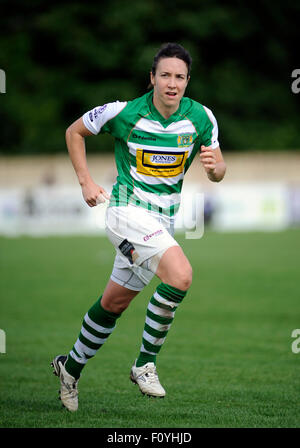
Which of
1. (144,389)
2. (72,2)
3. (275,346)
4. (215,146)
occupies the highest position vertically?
(72,2)

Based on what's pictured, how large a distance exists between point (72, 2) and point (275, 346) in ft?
111

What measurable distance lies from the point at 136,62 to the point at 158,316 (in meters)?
33.4

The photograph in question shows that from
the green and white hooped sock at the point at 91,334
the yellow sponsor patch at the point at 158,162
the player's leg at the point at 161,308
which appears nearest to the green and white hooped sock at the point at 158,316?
the player's leg at the point at 161,308

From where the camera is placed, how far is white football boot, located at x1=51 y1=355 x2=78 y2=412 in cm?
532

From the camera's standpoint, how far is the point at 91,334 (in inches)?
214

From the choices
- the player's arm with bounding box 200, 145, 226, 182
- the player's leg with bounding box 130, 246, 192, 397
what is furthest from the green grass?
the player's arm with bounding box 200, 145, 226, 182

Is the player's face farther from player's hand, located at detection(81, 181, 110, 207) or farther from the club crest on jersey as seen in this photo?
player's hand, located at detection(81, 181, 110, 207)

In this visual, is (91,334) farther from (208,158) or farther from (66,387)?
(208,158)

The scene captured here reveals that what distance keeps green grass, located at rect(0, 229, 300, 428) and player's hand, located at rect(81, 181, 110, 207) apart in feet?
4.60

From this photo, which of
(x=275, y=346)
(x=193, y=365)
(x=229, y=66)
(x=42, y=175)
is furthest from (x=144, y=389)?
(x=229, y=66)

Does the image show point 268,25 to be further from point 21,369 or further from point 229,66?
point 21,369

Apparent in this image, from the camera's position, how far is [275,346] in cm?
780

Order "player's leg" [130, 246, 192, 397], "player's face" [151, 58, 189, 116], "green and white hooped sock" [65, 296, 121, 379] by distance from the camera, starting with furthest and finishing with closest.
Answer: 1. "green and white hooped sock" [65, 296, 121, 379]
2. "player's face" [151, 58, 189, 116]
3. "player's leg" [130, 246, 192, 397]

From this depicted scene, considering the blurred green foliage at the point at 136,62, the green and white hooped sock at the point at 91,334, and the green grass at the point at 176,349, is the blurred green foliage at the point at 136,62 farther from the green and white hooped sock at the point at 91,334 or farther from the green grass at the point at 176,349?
the green and white hooped sock at the point at 91,334
